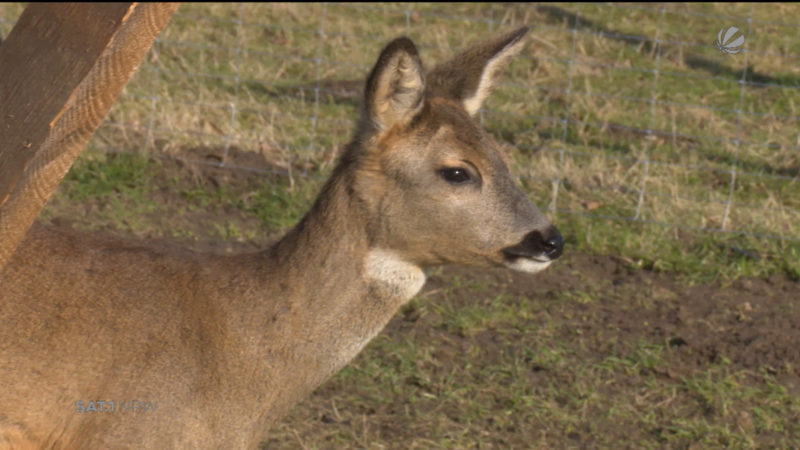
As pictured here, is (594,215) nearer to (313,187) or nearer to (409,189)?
(313,187)

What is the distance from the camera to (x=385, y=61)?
3533 mm

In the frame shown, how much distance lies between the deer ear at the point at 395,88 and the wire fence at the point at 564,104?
3668 mm

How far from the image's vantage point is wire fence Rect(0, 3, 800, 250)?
7516 millimetres

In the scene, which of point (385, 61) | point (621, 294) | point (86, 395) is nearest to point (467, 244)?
point (385, 61)

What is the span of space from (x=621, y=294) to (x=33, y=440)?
3940 millimetres

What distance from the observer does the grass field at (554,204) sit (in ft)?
17.0

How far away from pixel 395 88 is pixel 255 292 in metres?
0.85

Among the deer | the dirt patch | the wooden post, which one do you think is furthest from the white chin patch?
the wooden post

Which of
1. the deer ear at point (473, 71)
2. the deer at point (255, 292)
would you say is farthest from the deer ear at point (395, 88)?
the deer ear at point (473, 71)

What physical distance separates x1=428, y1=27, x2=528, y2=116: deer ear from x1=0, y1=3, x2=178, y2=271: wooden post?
203cm

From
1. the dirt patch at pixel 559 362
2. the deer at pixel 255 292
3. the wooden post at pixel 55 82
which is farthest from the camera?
the dirt patch at pixel 559 362

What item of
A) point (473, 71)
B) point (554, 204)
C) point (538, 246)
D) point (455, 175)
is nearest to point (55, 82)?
point (455, 175)

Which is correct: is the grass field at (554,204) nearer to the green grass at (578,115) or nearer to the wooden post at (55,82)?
the green grass at (578,115)

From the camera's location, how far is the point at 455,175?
12.3ft
